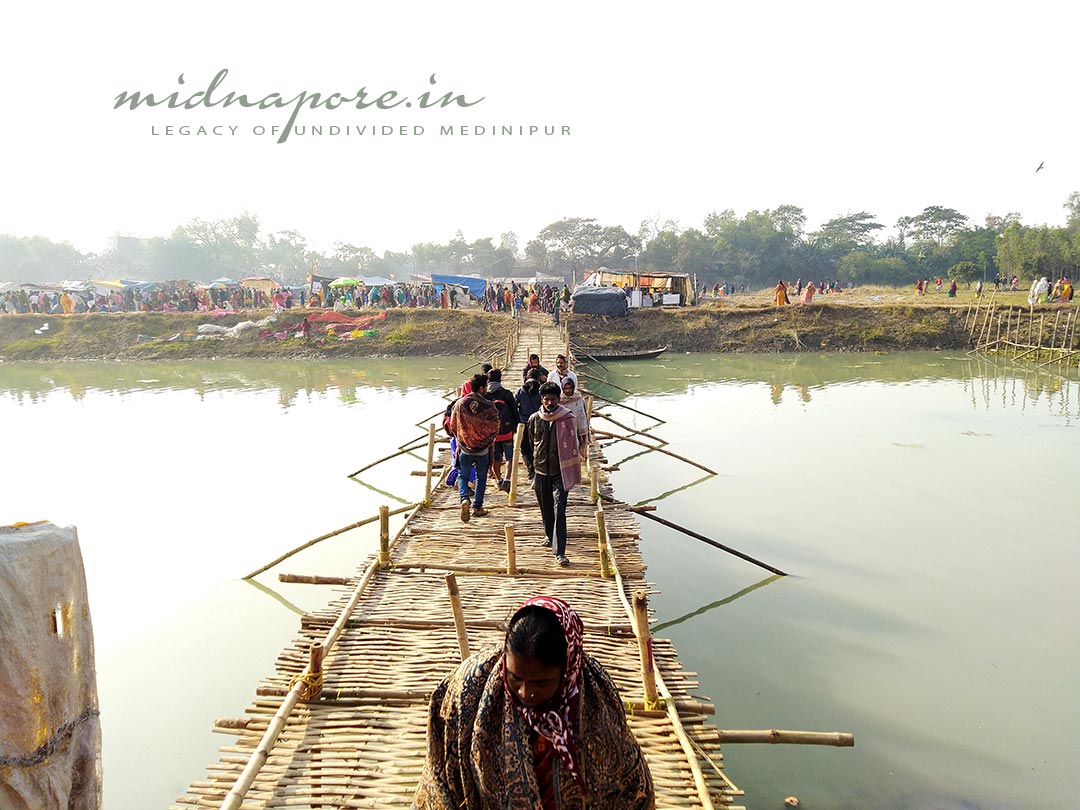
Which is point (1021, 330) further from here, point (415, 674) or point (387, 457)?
point (415, 674)

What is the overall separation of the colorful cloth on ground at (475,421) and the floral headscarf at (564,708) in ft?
15.1

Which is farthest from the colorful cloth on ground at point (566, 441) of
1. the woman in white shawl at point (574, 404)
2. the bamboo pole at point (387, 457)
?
the bamboo pole at point (387, 457)

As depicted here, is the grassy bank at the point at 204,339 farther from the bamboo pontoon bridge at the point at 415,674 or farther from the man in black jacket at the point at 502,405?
the bamboo pontoon bridge at the point at 415,674

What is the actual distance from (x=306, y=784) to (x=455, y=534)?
Result: 3.21m

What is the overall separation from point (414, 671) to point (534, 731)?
97.9 inches

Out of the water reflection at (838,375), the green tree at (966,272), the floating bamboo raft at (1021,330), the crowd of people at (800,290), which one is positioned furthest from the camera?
the green tree at (966,272)

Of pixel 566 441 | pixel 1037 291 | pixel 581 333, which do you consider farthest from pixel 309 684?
pixel 1037 291

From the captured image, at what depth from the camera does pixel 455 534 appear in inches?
249

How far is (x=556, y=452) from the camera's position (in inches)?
209

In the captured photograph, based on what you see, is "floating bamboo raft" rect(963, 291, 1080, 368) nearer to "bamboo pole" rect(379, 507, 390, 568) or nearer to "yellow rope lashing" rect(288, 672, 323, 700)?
"bamboo pole" rect(379, 507, 390, 568)

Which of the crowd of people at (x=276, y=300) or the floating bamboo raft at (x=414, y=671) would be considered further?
the crowd of people at (x=276, y=300)

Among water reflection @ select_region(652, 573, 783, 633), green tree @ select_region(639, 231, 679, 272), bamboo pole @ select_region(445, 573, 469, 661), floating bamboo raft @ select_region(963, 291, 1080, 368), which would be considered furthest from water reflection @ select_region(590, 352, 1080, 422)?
green tree @ select_region(639, 231, 679, 272)

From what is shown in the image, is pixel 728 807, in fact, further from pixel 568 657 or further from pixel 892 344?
pixel 892 344

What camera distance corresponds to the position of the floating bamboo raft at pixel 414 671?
318cm
